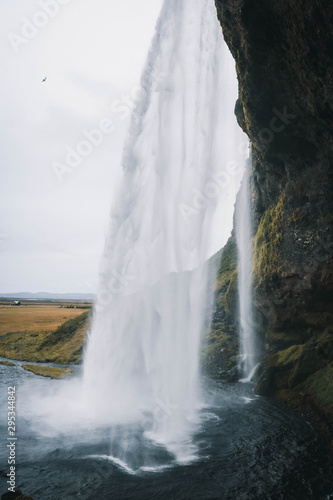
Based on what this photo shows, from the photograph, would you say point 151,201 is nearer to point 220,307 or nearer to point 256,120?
point 256,120

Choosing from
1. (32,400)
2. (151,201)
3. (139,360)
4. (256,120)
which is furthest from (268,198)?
(32,400)

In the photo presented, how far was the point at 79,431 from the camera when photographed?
12.4 m

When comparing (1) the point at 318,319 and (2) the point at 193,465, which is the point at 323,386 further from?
(2) the point at 193,465

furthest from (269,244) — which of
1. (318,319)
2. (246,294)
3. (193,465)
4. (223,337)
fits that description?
(193,465)

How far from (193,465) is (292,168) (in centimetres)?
1683

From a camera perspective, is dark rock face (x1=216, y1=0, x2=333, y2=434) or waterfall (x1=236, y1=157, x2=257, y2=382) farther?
waterfall (x1=236, y1=157, x2=257, y2=382)

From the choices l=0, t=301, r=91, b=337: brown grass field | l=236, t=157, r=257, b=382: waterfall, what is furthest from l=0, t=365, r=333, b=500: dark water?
l=0, t=301, r=91, b=337: brown grass field

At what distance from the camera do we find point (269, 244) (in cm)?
2178

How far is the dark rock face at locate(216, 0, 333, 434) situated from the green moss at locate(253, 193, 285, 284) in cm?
8

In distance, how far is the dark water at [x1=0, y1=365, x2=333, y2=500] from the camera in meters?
8.28

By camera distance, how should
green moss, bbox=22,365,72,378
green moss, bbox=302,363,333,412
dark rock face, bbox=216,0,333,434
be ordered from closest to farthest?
dark rock face, bbox=216,0,333,434
green moss, bbox=302,363,333,412
green moss, bbox=22,365,72,378

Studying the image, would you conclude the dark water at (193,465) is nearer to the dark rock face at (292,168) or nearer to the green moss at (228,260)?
the dark rock face at (292,168)

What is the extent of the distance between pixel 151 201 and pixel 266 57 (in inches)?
384

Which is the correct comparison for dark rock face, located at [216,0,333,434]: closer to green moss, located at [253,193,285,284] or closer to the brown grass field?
green moss, located at [253,193,285,284]
